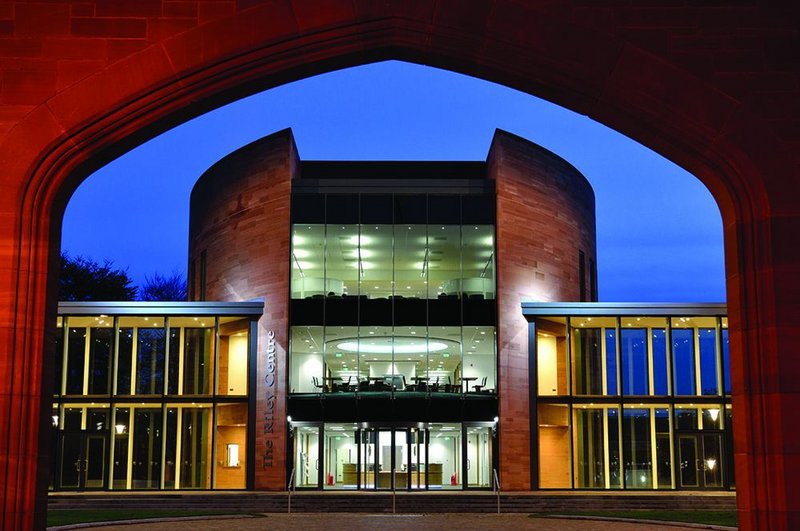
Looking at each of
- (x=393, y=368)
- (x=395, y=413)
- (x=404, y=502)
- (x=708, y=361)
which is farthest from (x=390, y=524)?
(x=708, y=361)

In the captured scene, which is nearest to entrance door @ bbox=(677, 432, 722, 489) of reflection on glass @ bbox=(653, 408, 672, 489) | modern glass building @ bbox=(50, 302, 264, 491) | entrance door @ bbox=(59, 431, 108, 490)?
reflection on glass @ bbox=(653, 408, 672, 489)

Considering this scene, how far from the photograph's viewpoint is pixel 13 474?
7.89 m

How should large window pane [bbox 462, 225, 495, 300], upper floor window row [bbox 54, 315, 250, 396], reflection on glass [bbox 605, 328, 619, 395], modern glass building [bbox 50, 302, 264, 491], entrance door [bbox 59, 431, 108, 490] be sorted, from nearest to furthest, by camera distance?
1. entrance door [bbox 59, 431, 108, 490]
2. modern glass building [bbox 50, 302, 264, 491]
3. upper floor window row [bbox 54, 315, 250, 396]
4. reflection on glass [bbox 605, 328, 619, 395]
5. large window pane [bbox 462, 225, 495, 300]

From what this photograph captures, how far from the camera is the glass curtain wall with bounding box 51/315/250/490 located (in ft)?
111

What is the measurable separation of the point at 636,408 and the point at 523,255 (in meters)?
6.20

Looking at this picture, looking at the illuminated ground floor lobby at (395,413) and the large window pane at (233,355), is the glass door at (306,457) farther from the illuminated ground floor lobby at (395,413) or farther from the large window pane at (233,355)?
the large window pane at (233,355)

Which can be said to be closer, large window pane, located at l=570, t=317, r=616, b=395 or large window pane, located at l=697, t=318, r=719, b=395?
large window pane, located at l=570, t=317, r=616, b=395

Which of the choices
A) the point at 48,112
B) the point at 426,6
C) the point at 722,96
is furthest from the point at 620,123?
the point at 48,112

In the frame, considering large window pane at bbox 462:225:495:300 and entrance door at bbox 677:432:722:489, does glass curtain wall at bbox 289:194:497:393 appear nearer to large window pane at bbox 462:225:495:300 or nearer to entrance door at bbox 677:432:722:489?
large window pane at bbox 462:225:495:300

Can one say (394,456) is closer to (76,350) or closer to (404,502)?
(404,502)

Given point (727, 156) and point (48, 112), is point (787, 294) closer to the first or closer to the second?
point (727, 156)

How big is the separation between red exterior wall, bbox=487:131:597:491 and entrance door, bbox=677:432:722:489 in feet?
16.9

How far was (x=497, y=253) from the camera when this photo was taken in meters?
34.9

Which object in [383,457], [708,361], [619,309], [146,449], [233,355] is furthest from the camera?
[233,355]
